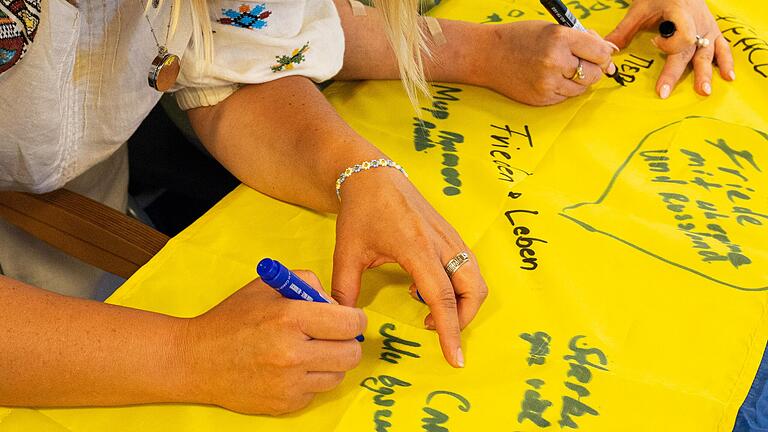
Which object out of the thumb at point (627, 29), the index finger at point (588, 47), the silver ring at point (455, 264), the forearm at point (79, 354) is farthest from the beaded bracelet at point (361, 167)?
the thumb at point (627, 29)

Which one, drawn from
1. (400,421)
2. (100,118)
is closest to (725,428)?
(400,421)

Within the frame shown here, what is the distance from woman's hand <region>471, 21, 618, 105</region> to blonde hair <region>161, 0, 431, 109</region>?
89mm

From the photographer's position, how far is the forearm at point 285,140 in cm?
85

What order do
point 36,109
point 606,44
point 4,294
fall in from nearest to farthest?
point 4,294
point 36,109
point 606,44

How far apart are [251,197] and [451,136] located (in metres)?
0.25

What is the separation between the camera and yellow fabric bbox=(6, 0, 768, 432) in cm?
69

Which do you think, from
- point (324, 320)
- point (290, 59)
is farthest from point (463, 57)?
point (324, 320)

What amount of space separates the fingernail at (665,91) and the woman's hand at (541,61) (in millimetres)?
66

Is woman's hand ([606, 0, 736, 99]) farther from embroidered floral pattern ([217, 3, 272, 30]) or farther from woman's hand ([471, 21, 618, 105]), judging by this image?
embroidered floral pattern ([217, 3, 272, 30])

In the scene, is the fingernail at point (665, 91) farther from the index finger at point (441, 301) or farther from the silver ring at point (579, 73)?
the index finger at point (441, 301)

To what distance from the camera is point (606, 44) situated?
1.02 m

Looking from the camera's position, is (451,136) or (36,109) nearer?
(36,109)

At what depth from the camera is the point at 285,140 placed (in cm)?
88

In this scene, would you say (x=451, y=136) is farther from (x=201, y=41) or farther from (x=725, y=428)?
(x=725, y=428)
